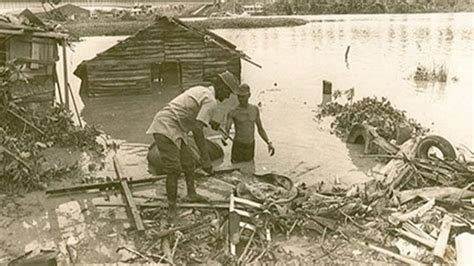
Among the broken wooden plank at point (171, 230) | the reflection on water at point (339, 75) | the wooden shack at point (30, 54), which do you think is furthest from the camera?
the reflection on water at point (339, 75)

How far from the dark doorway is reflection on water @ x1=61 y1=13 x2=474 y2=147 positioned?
5.59ft

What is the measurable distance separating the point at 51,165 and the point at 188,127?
4538mm

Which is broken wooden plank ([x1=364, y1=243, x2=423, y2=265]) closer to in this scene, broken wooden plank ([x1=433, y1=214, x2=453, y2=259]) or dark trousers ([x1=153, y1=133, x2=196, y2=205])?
broken wooden plank ([x1=433, y1=214, x2=453, y2=259])

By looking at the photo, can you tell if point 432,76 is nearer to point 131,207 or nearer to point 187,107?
point 187,107

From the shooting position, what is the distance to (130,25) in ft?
158

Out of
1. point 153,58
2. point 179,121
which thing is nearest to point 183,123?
point 179,121

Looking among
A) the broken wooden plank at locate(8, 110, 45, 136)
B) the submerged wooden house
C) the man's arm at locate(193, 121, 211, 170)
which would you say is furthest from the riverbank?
the man's arm at locate(193, 121, 211, 170)

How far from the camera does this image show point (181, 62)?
1984 centimetres

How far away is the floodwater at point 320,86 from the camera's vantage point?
13.0 meters

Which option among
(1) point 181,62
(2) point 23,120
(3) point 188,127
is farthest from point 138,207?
(1) point 181,62

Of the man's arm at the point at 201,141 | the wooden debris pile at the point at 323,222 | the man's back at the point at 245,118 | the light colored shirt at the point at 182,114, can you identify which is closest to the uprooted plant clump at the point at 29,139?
the wooden debris pile at the point at 323,222

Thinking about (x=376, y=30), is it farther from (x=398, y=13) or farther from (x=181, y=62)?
(x=181, y=62)

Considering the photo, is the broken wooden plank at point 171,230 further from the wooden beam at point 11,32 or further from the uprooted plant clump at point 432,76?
the uprooted plant clump at point 432,76

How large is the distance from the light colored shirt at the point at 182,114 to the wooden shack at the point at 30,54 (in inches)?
214
